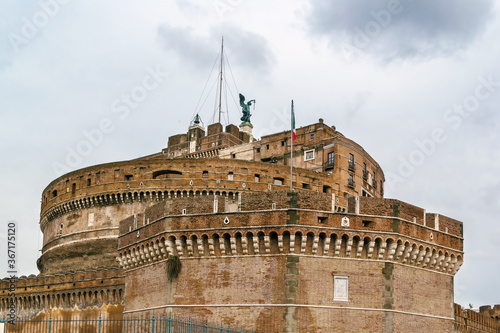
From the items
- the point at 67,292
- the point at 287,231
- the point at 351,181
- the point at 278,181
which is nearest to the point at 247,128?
the point at 351,181

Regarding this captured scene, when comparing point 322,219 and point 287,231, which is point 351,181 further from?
point 287,231

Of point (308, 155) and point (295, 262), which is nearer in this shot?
point (295, 262)

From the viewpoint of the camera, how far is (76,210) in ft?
205

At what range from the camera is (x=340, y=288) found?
27469 millimetres

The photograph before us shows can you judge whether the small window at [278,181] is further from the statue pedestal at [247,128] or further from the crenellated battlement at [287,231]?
the crenellated battlement at [287,231]

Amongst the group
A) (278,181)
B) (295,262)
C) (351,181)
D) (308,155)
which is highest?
(308,155)

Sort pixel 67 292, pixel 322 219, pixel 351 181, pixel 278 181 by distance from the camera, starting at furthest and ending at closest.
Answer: pixel 351 181
pixel 278 181
pixel 67 292
pixel 322 219

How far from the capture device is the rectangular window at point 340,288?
27.4 m

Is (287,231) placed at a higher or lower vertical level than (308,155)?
lower

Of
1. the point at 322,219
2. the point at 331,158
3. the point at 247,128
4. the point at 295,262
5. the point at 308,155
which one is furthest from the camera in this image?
the point at 247,128

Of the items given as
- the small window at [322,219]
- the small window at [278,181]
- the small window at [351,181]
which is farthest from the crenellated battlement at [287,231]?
the small window at [351,181]

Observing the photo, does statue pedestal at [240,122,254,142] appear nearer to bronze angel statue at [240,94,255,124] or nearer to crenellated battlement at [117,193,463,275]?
bronze angel statue at [240,94,255,124]

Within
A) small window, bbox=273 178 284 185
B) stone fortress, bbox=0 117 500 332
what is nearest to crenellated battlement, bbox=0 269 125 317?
stone fortress, bbox=0 117 500 332

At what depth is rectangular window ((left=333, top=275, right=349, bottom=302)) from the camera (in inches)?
1078
